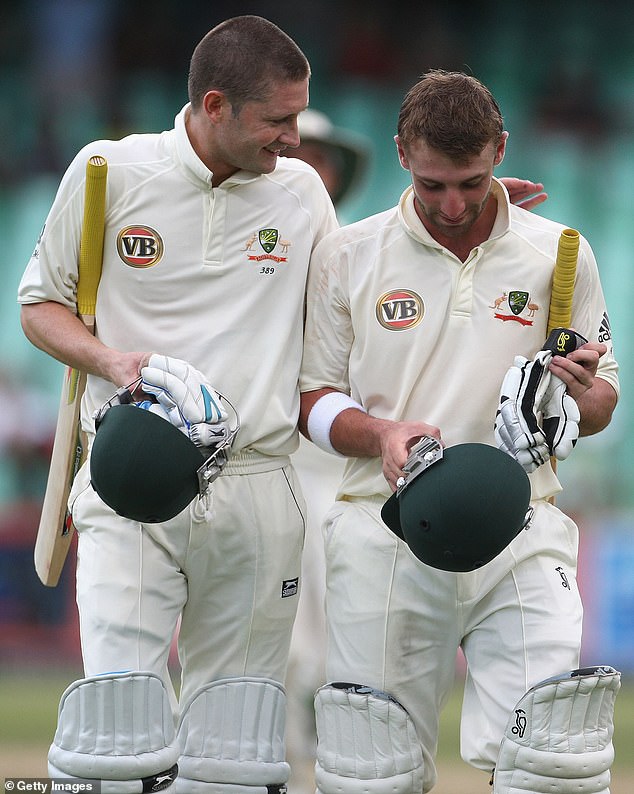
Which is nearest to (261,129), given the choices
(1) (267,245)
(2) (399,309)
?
(1) (267,245)

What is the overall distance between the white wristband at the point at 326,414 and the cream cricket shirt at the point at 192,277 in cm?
7

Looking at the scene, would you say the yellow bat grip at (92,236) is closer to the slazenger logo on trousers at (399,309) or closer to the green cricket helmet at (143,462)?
the green cricket helmet at (143,462)

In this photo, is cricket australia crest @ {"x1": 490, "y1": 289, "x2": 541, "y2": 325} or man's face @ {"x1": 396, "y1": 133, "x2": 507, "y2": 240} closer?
man's face @ {"x1": 396, "y1": 133, "x2": 507, "y2": 240}

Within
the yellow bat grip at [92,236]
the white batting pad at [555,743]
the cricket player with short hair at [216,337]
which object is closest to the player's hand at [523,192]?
the cricket player with short hair at [216,337]

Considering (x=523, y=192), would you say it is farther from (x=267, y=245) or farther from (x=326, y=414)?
(x=326, y=414)

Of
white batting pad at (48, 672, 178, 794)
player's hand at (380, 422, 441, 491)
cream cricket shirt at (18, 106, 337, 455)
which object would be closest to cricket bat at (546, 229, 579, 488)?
player's hand at (380, 422, 441, 491)

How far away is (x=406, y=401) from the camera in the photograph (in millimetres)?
2904

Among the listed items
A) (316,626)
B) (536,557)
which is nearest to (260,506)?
(536,557)

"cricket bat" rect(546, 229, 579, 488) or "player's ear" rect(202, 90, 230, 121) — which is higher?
"player's ear" rect(202, 90, 230, 121)

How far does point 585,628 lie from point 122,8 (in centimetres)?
512

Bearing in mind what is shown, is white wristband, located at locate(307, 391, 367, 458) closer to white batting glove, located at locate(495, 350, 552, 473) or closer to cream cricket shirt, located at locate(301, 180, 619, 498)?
cream cricket shirt, located at locate(301, 180, 619, 498)

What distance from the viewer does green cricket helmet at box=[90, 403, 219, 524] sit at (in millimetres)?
2672

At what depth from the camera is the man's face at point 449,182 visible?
9.12 ft

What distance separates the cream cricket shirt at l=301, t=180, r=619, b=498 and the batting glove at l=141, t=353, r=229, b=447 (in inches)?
14.5
